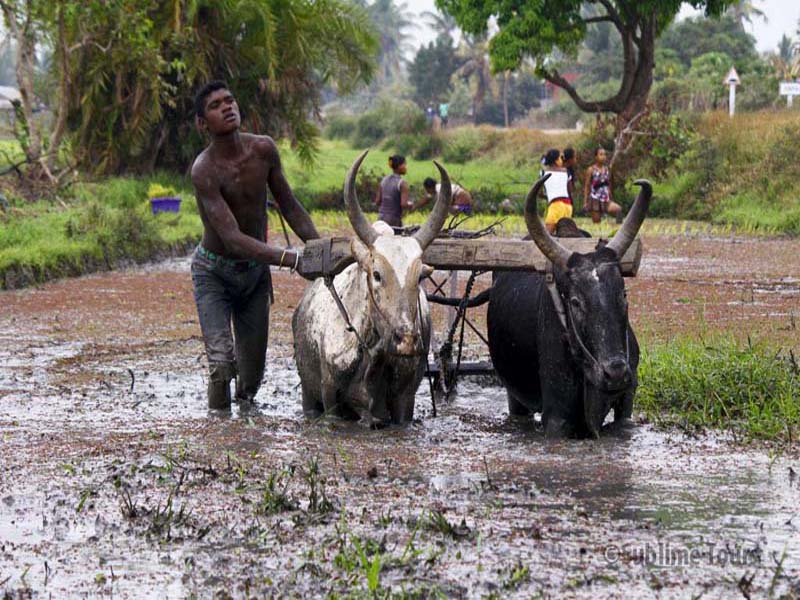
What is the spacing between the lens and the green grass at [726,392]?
22.9ft

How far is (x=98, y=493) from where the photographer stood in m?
5.79

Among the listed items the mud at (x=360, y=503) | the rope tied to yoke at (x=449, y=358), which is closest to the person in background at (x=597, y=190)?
the mud at (x=360, y=503)

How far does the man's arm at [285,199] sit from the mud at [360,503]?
3.47ft

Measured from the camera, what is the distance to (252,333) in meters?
7.93

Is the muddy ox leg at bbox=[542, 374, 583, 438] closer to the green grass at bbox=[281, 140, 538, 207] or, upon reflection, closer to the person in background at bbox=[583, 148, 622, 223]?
the person in background at bbox=[583, 148, 622, 223]

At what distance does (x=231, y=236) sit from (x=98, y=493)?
1.87m

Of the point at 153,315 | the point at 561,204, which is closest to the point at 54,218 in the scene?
the point at 153,315

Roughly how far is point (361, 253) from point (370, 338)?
1.41ft

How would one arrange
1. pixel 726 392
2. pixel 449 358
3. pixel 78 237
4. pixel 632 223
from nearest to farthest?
pixel 632 223 → pixel 726 392 → pixel 449 358 → pixel 78 237

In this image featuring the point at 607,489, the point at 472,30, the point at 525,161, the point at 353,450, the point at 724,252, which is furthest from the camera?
the point at 525,161

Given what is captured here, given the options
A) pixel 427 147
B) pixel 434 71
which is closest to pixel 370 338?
pixel 427 147

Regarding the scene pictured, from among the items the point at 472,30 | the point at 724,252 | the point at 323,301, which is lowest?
the point at 724,252

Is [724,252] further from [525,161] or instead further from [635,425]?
[525,161]

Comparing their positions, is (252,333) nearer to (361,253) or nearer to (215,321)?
(215,321)
